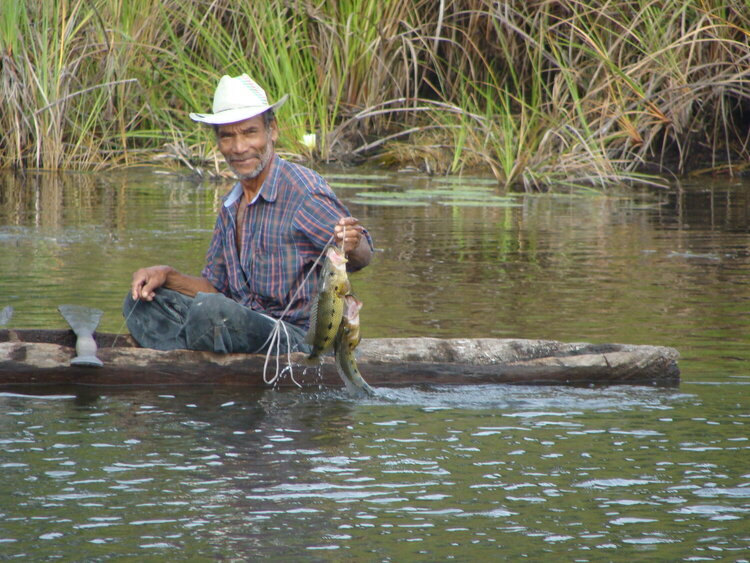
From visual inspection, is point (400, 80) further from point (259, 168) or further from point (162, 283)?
point (259, 168)

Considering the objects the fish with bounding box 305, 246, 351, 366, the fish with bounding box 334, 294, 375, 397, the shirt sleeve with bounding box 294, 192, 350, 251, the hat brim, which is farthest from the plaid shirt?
the fish with bounding box 305, 246, 351, 366

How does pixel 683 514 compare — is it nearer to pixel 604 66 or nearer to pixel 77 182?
pixel 604 66

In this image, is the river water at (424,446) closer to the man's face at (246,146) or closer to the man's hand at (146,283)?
the man's hand at (146,283)

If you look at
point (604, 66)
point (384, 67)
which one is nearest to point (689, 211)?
point (604, 66)

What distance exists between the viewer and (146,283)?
5.92 meters

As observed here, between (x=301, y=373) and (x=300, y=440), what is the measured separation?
2.13ft

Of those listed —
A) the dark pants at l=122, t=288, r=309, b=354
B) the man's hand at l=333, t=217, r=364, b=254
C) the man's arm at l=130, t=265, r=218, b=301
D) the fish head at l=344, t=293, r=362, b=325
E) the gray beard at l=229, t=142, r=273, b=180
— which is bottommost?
the dark pants at l=122, t=288, r=309, b=354

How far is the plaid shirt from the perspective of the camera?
18.3 feet

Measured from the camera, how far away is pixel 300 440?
5.13m

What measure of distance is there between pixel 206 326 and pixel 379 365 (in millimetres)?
776

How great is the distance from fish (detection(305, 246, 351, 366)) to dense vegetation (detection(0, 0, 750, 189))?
795 centimetres

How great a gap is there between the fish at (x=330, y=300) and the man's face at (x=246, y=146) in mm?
715

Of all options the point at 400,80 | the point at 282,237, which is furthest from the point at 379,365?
the point at 400,80

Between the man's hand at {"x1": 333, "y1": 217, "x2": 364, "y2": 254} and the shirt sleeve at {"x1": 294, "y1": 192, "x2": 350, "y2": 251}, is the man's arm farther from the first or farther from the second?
the man's hand at {"x1": 333, "y1": 217, "x2": 364, "y2": 254}
